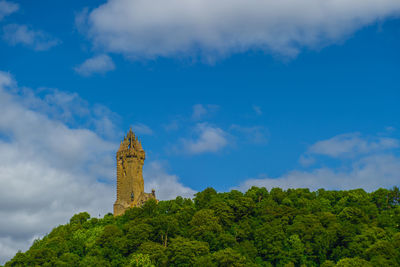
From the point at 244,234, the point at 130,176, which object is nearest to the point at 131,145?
the point at 130,176

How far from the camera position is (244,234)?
90.9 meters

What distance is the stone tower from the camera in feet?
409

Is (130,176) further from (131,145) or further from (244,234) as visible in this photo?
(244,234)

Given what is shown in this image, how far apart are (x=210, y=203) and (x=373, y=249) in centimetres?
3560

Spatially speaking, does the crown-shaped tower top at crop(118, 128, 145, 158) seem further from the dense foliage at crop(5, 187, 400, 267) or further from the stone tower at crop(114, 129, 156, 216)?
the dense foliage at crop(5, 187, 400, 267)

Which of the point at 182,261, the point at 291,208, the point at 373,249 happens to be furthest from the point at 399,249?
the point at 182,261

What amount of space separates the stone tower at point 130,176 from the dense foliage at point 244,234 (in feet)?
50.0

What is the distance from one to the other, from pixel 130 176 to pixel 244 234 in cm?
4481

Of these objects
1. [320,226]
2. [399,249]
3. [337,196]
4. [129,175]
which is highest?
[129,175]

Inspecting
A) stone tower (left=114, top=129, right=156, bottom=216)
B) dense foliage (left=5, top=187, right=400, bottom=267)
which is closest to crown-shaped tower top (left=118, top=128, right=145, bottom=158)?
stone tower (left=114, top=129, right=156, bottom=216)

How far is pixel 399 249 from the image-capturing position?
241ft

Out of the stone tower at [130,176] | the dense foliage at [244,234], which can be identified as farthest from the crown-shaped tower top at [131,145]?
the dense foliage at [244,234]

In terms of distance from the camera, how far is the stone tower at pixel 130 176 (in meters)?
125

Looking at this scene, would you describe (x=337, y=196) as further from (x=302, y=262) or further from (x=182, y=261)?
(x=182, y=261)
